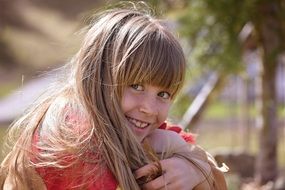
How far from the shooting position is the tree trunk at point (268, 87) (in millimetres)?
5672

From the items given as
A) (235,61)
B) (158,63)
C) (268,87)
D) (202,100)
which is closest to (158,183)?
(158,63)

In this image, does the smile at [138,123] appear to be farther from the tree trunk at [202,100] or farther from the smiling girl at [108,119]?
the tree trunk at [202,100]

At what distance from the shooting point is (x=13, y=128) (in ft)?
6.64

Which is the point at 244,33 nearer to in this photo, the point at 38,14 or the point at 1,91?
the point at 1,91

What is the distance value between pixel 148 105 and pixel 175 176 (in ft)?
0.66

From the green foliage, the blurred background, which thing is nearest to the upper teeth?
the blurred background

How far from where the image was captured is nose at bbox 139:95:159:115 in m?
1.87

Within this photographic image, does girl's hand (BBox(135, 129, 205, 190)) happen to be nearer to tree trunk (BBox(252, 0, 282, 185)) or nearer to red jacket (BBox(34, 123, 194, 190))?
red jacket (BBox(34, 123, 194, 190))

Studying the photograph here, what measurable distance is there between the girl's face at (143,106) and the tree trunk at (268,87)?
3.74m

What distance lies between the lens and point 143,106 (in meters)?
1.87

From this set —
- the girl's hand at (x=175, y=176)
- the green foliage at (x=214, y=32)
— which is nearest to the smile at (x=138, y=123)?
the girl's hand at (x=175, y=176)

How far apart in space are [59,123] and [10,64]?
12.4 meters

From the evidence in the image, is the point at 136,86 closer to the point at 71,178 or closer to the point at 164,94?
the point at 164,94

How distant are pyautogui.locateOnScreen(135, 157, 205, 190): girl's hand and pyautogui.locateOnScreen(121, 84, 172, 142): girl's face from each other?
0.31 ft
